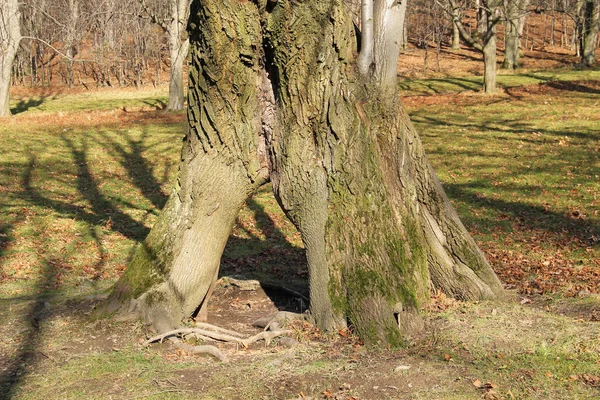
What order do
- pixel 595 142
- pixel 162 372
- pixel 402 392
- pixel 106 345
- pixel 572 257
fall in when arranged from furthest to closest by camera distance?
1. pixel 595 142
2. pixel 572 257
3. pixel 106 345
4. pixel 162 372
5. pixel 402 392

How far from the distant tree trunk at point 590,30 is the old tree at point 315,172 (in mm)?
28721

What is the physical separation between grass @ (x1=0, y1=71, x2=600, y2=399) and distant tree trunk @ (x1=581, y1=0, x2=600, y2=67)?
31.9 feet

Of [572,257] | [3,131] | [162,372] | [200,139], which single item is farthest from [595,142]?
[3,131]

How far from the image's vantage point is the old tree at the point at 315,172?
6207mm

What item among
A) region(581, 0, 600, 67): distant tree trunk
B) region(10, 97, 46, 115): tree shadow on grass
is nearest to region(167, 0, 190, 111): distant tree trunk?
region(10, 97, 46, 115): tree shadow on grass

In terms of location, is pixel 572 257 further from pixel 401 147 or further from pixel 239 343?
pixel 239 343

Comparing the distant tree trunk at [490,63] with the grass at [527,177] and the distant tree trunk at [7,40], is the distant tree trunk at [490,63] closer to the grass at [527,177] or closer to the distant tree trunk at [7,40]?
the grass at [527,177]

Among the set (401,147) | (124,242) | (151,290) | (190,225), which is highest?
(401,147)

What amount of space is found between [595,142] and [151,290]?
1492 cm

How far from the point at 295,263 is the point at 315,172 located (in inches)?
155

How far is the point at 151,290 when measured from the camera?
22.2 ft

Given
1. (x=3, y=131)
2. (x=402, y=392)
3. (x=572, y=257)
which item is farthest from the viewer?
(x=3, y=131)

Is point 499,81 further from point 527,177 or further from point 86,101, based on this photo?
point 86,101

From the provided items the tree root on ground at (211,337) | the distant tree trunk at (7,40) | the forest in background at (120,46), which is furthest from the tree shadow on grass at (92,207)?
the forest in background at (120,46)
